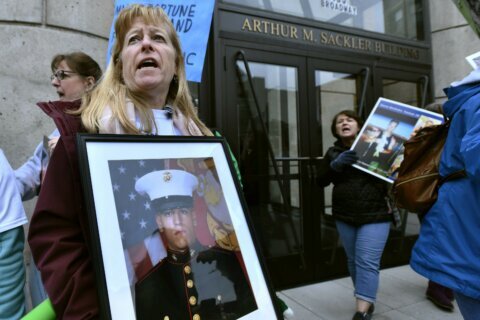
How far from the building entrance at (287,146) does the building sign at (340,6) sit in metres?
0.81

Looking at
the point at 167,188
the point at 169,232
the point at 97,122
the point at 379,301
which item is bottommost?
the point at 379,301

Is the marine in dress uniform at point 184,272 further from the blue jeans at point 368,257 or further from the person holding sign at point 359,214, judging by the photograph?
the blue jeans at point 368,257

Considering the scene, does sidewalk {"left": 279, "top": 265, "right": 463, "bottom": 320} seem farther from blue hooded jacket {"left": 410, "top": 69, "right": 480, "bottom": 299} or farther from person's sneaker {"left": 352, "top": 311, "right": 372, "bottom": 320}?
blue hooded jacket {"left": 410, "top": 69, "right": 480, "bottom": 299}

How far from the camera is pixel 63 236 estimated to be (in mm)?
931

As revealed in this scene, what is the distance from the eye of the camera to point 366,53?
15.5 ft

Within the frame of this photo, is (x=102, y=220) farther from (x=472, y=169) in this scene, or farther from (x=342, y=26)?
(x=342, y=26)

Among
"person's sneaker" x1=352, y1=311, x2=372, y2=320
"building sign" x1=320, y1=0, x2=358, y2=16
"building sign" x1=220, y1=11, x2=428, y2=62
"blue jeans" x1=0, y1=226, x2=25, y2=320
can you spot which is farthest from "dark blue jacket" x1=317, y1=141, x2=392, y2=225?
"blue jeans" x1=0, y1=226, x2=25, y2=320

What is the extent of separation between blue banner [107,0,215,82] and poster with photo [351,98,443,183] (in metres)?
1.56

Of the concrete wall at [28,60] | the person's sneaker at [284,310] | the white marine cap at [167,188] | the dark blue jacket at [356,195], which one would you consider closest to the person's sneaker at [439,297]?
the dark blue jacket at [356,195]

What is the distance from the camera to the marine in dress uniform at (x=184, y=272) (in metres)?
0.89

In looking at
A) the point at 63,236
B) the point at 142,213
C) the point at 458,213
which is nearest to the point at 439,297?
the point at 458,213

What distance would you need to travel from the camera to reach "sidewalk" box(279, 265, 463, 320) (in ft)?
11.2

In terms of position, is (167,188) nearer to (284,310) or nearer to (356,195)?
(284,310)

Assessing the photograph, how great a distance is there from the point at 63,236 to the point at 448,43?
6.02 meters
